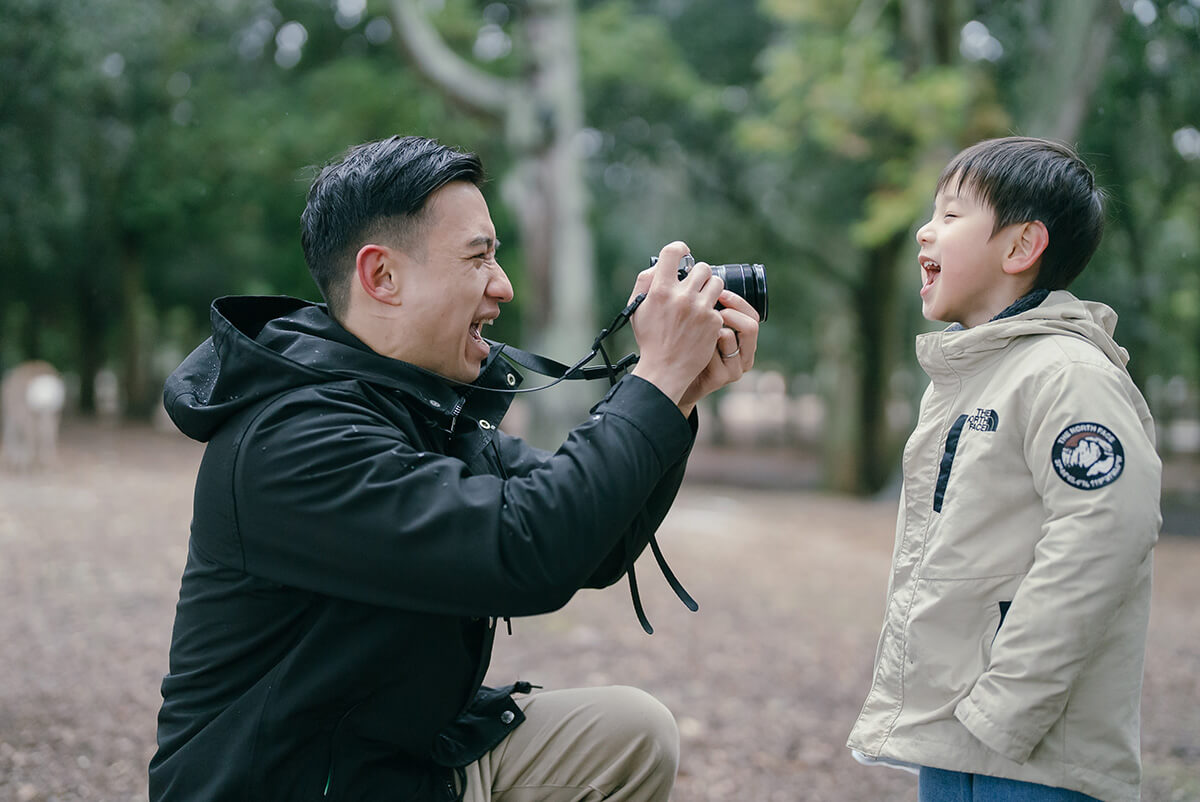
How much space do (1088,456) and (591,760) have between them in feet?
3.86

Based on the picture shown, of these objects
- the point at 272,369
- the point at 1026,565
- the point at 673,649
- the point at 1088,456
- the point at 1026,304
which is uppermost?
the point at 1026,304

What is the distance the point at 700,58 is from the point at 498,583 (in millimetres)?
16948

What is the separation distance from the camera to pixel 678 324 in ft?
6.64

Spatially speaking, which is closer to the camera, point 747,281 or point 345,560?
point 345,560

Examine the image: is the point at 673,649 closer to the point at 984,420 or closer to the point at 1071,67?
the point at 984,420

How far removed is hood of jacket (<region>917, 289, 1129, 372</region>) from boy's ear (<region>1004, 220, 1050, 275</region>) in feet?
0.29

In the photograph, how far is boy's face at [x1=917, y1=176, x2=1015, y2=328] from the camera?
222cm

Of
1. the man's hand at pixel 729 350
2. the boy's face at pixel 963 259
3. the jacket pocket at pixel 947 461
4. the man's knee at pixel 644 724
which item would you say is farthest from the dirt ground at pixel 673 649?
the boy's face at pixel 963 259

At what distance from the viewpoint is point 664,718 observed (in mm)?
2305

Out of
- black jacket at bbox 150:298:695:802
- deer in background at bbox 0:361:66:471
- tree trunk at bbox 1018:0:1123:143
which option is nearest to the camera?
black jacket at bbox 150:298:695:802

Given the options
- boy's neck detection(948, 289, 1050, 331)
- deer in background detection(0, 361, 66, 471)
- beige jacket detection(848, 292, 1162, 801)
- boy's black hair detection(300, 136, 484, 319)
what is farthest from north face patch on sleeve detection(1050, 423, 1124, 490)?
deer in background detection(0, 361, 66, 471)

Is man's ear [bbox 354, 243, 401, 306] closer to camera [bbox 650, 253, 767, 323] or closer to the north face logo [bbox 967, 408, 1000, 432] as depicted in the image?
camera [bbox 650, 253, 767, 323]

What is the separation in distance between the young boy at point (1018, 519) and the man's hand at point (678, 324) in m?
0.50

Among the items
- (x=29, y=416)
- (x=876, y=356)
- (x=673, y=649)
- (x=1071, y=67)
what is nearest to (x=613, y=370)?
(x=673, y=649)
